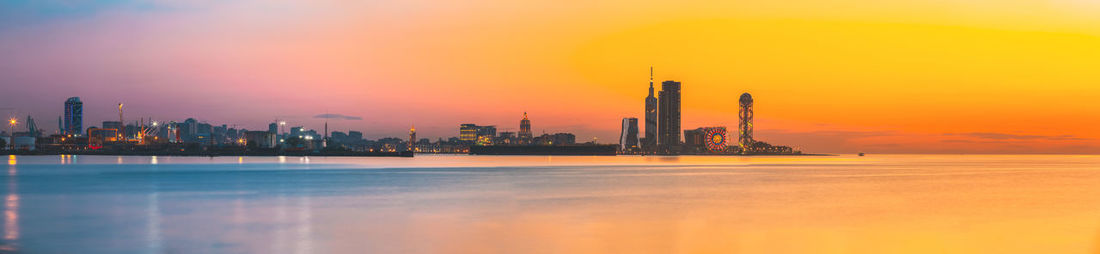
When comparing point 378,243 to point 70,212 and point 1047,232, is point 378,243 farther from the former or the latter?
point 1047,232

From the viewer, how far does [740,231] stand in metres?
26.7

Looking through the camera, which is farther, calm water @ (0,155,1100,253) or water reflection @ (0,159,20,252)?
calm water @ (0,155,1100,253)

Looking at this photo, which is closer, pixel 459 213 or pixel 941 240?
pixel 941 240

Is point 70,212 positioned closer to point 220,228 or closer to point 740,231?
Result: point 220,228

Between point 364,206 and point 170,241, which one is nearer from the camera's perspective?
point 170,241

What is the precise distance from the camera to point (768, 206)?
38.7 m

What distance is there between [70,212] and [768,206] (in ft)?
105

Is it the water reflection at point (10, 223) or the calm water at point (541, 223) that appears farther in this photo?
the calm water at point (541, 223)

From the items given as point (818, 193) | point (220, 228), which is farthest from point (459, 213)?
point (818, 193)

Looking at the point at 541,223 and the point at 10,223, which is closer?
the point at 10,223

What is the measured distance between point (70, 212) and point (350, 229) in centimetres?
1538

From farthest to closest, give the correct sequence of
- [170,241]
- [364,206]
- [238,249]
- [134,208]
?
[364,206] → [134,208] → [170,241] → [238,249]

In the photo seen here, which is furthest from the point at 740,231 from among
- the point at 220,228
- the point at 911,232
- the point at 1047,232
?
the point at 220,228

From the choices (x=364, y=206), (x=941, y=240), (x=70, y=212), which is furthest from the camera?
(x=364, y=206)
